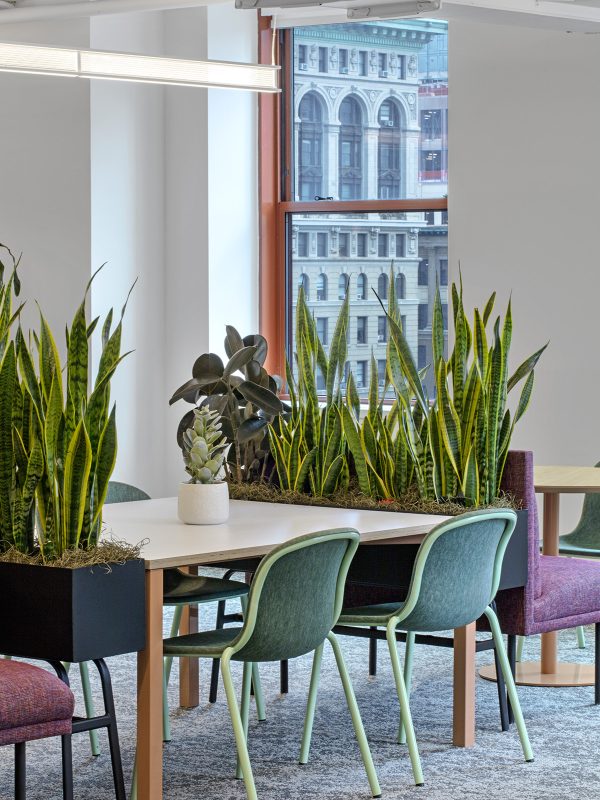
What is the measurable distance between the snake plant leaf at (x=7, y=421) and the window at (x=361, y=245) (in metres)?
4.32

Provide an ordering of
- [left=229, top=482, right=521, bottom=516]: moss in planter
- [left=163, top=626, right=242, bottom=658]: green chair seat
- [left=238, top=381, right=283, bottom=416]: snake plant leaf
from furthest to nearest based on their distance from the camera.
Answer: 1. [left=238, top=381, right=283, bottom=416]: snake plant leaf
2. [left=229, top=482, right=521, bottom=516]: moss in planter
3. [left=163, top=626, right=242, bottom=658]: green chair seat

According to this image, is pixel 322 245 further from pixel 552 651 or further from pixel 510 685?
pixel 510 685

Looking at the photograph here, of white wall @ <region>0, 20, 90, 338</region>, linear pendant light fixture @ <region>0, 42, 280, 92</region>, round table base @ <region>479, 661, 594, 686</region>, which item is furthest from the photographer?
white wall @ <region>0, 20, 90, 338</region>

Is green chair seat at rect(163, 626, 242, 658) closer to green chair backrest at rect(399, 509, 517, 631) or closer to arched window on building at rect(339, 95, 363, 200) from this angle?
green chair backrest at rect(399, 509, 517, 631)

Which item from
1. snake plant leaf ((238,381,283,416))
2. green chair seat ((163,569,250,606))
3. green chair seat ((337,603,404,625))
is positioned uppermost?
snake plant leaf ((238,381,283,416))

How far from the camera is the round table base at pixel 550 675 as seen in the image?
5.09m

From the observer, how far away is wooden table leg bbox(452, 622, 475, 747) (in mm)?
4227

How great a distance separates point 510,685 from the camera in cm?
416

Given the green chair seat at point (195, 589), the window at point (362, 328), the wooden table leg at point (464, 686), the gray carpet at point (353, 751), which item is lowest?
the gray carpet at point (353, 751)

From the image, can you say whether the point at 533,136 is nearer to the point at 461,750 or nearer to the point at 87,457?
the point at 461,750

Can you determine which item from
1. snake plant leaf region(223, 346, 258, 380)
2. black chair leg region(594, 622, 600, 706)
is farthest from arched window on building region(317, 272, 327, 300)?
black chair leg region(594, 622, 600, 706)

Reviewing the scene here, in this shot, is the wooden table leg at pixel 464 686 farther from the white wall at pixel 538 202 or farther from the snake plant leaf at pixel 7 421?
the white wall at pixel 538 202

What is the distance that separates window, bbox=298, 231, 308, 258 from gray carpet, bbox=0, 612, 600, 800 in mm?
3083

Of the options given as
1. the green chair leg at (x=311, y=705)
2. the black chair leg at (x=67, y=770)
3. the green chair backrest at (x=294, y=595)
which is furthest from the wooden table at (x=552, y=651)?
the black chair leg at (x=67, y=770)
